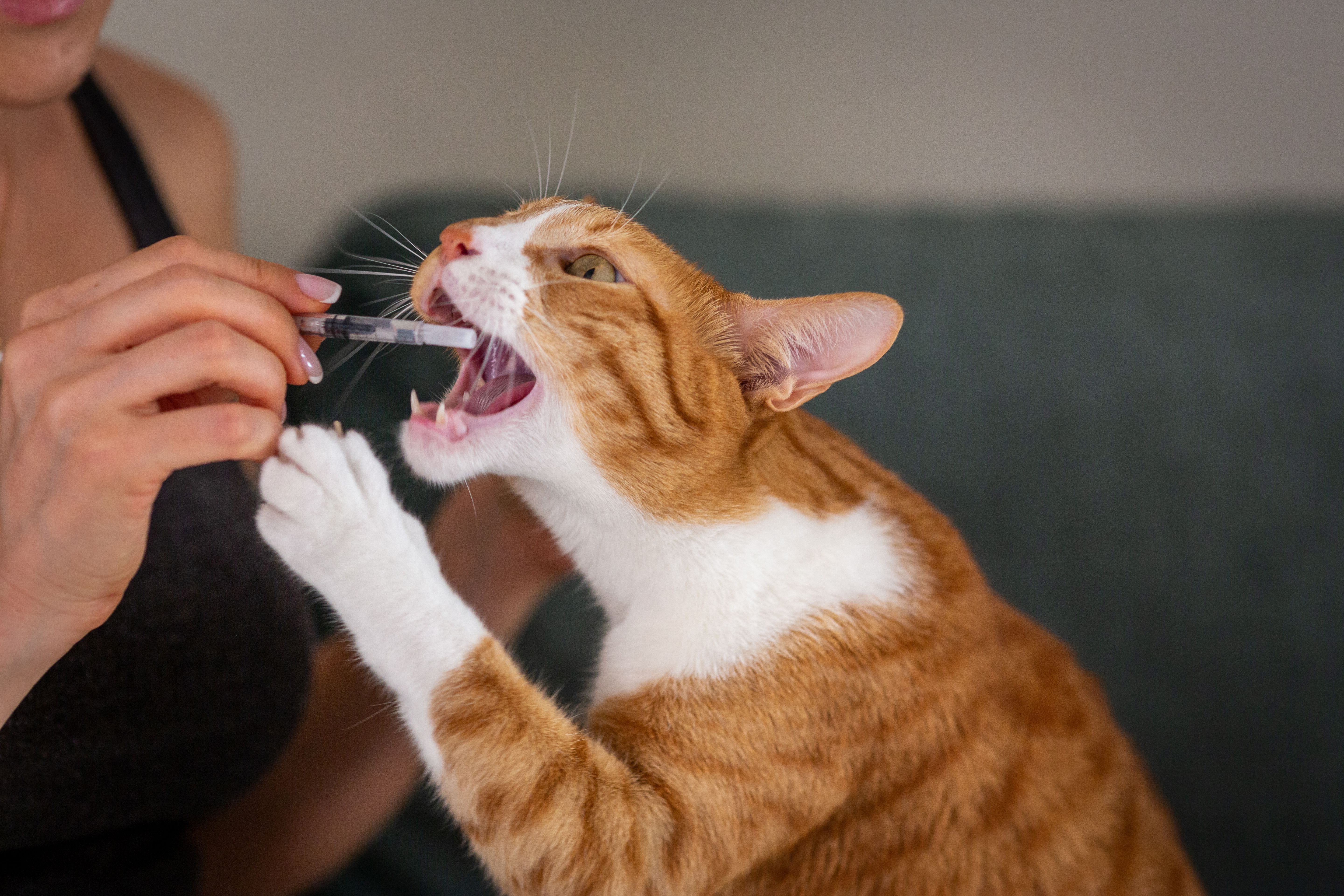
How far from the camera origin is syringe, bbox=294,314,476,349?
89 centimetres

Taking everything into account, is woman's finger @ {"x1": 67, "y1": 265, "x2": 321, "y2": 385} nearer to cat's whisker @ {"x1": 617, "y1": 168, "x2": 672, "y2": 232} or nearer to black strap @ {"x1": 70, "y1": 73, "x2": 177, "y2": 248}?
cat's whisker @ {"x1": 617, "y1": 168, "x2": 672, "y2": 232}

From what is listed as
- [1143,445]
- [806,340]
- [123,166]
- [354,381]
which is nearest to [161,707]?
[354,381]

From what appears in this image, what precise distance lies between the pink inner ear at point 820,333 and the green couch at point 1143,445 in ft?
3.61

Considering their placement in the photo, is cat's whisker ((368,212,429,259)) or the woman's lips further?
cat's whisker ((368,212,429,259))

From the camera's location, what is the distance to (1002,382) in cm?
223

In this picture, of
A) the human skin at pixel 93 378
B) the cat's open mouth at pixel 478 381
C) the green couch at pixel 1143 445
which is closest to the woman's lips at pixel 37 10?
the human skin at pixel 93 378

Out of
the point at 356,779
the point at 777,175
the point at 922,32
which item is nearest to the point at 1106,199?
the point at 922,32

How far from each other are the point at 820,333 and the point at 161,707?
3.13ft

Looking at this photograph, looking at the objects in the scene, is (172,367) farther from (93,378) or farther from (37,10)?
(37,10)

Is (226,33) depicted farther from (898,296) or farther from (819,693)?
(819,693)

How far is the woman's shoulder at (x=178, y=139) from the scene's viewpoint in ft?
5.41

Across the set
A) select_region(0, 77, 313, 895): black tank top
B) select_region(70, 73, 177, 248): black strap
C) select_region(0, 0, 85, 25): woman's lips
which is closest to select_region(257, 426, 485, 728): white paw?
select_region(0, 77, 313, 895): black tank top

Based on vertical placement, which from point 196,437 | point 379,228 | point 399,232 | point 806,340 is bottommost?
point 399,232

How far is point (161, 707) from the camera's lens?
4.01 ft
